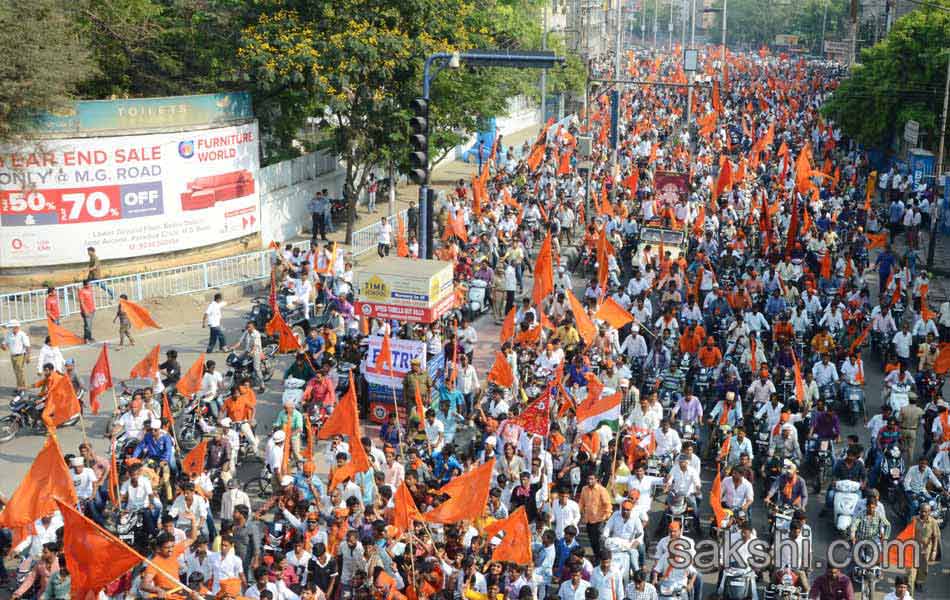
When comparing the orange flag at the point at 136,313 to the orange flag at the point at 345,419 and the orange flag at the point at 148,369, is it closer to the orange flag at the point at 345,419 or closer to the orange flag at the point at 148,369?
the orange flag at the point at 148,369

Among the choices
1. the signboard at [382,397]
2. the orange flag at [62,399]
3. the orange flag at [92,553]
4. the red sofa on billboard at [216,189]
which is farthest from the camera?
the red sofa on billboard at [216,189]

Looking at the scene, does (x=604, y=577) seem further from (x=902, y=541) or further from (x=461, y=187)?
(x=461, y=187)

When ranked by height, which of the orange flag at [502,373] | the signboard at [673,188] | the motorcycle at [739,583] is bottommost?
the motorcycle at [739,583]

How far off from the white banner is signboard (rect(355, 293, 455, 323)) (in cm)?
78

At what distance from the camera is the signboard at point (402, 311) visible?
18062mm

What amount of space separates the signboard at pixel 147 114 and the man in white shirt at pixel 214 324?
5.93 meters

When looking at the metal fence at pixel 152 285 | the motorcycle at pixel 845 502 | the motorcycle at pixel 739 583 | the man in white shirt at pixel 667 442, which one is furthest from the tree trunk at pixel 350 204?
the motorcycle at pixel 739 583

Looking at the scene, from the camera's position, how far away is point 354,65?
28.1 meters

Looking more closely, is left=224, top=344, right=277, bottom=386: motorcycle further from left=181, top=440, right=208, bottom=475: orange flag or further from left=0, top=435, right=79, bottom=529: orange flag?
left=0, top=435, right=79, bottom=529: orange flag

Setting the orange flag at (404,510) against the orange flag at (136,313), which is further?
the orange flag at (136,313)

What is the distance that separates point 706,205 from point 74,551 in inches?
915

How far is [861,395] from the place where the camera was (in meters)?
17.7

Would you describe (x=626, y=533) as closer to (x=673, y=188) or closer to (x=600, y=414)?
(x=600, y=414)

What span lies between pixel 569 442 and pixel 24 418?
307 inches
